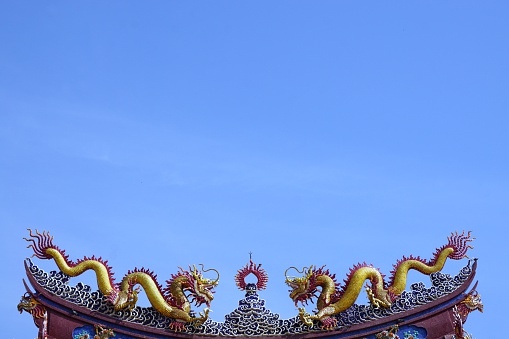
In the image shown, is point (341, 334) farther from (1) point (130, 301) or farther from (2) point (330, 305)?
(1) point (130, 301)

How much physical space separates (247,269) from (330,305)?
72.7 inches

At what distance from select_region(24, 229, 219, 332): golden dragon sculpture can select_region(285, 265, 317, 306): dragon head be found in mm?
1540

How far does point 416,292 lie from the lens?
861 inches

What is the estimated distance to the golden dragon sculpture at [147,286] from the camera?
70.4 feet

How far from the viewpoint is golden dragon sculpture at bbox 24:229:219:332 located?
21469mm

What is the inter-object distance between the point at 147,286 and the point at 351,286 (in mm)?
4085

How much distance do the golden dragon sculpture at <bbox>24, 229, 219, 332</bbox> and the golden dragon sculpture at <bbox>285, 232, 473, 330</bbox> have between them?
5.95 ft

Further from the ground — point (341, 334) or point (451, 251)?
point (451, 251)

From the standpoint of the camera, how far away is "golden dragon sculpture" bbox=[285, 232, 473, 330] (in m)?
21.6

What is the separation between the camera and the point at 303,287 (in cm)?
2189

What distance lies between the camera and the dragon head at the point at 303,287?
21.9 m

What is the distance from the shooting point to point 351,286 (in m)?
21.8

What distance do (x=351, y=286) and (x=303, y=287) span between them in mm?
963

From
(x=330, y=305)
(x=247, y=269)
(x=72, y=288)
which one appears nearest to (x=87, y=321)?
(x=72, y=288)
